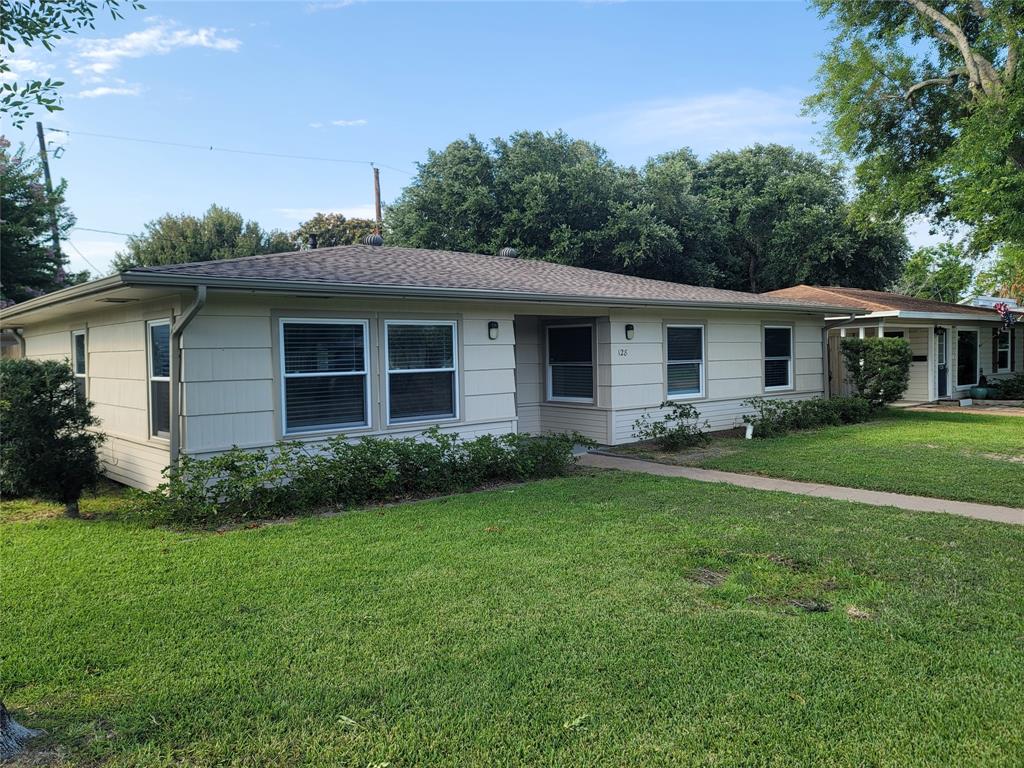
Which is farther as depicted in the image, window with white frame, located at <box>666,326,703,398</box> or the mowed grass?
window with white frame, located at <box>666,326,703,398</box>

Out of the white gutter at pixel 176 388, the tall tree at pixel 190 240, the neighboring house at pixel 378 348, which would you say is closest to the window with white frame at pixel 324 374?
the neighboring house at pixel 378 348

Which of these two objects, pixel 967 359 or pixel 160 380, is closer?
pixel 160 380

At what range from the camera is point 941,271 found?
20.2 metres

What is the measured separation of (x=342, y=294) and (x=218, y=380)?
5.21ft

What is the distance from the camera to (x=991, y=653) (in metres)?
3.47

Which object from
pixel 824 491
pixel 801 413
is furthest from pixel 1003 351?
pixel 824 491

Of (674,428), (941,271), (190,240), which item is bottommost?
(674,428)

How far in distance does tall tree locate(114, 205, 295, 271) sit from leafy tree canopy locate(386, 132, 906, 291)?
6388 mm

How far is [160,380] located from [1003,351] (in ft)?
76.4

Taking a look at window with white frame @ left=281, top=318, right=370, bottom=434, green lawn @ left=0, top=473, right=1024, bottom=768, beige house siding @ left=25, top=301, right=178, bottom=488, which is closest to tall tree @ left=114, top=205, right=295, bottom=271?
beige house siding @ left=25, top=301, right=178, bottom=488

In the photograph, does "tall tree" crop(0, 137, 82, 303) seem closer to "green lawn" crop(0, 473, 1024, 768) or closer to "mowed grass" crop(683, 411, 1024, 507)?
"green lawn" crop(0, 473, 1024, 768)

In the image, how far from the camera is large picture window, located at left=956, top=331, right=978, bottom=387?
65.5 ft

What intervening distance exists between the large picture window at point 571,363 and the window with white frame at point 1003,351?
16277 millimetres

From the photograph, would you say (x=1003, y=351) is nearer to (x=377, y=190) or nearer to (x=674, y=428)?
(x=674, y=428)
